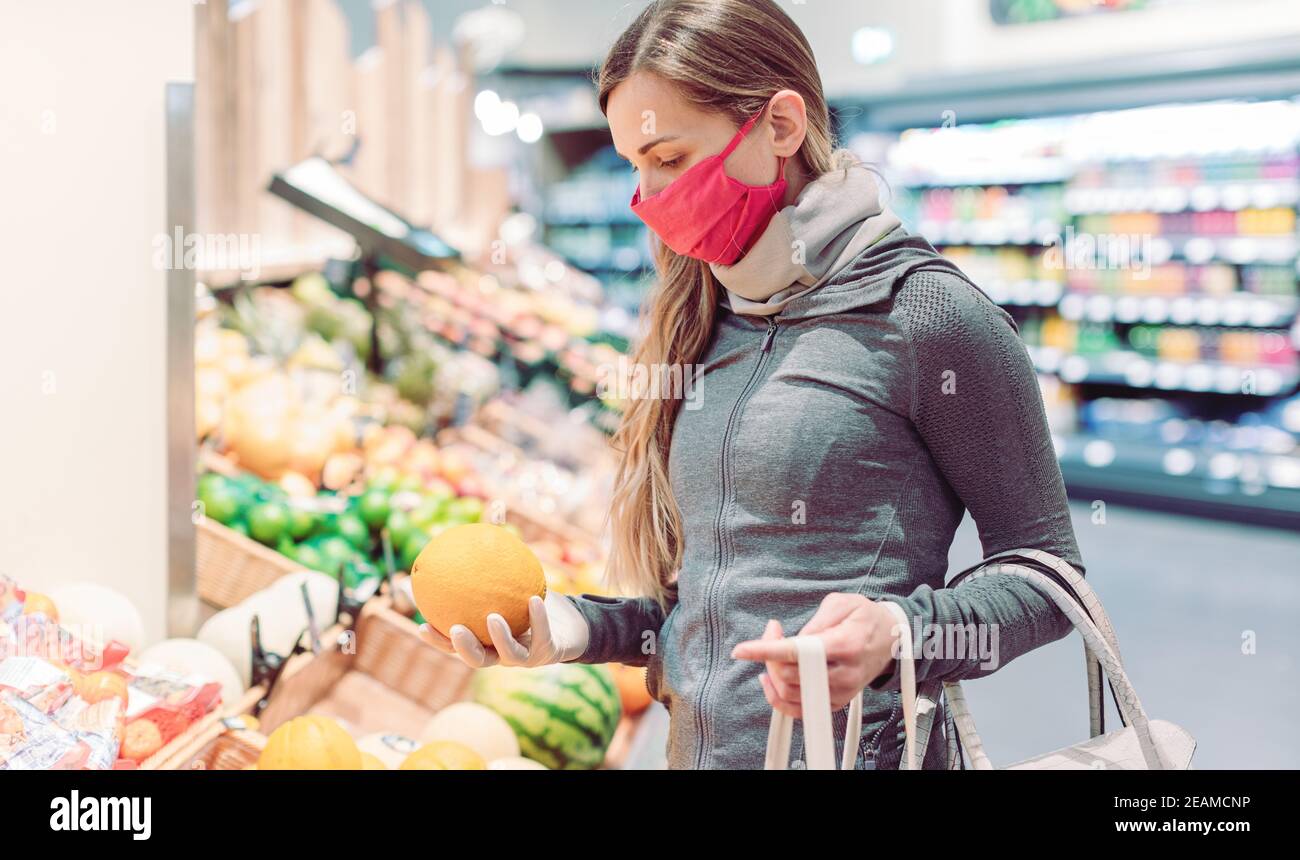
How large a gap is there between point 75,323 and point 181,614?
693 millimetres

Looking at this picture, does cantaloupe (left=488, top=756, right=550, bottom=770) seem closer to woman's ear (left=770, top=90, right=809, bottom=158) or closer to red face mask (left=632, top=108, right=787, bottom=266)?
red face mask (left=632, top=108, right=787, bottom=266)

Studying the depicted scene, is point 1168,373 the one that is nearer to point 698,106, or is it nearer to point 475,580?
point 698,106

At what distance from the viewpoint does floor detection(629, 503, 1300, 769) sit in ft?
11.3

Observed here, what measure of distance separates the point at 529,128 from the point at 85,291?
6380 millimetres

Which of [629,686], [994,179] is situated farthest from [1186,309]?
[629,686]

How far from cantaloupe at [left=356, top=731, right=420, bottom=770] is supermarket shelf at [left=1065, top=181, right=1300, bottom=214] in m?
6.17

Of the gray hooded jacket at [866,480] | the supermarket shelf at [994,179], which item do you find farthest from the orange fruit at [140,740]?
the supermarket shelf at [994,179]

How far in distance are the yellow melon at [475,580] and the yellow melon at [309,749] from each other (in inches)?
34.5

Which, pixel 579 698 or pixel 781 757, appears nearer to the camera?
pixel 781 757

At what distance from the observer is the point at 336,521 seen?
9.11 ft

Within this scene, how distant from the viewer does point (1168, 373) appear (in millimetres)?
6848
